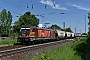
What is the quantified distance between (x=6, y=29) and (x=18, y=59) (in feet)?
296

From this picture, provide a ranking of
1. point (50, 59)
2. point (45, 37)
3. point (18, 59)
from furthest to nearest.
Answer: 1. point (45, 37)
2. point (18, 59)
3. point (50, 59)

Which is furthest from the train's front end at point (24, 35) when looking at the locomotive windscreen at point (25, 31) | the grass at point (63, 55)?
the grass at point (63, 55)

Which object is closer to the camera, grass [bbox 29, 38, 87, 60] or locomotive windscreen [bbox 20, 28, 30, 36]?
grass [bbox 29, 38, 87, 60]

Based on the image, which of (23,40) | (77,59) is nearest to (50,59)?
(77,59)

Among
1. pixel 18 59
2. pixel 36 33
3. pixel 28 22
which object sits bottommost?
pixel 18 59

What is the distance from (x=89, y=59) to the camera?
16.7 m

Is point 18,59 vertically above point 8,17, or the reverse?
point 8,17

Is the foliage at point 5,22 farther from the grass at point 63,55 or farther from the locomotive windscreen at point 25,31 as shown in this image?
the grass at point 63,55

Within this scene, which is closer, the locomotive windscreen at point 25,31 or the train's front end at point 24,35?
the train's front end at point 24,35

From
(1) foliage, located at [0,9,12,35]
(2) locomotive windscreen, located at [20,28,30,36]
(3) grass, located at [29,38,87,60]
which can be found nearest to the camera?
(3) grass, located at [29,38,87,60]

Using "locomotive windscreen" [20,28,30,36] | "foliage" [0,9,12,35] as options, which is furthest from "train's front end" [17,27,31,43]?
"foliage" [0,9,12,35]

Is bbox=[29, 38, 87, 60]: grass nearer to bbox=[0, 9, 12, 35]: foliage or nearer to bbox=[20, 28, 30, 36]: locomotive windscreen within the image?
bbox=[20, 28, 30, 36]: locomotive windscreen

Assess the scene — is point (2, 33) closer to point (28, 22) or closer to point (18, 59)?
point (28, 22)

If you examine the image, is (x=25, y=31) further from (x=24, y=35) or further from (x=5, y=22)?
(x=5, y=22)
